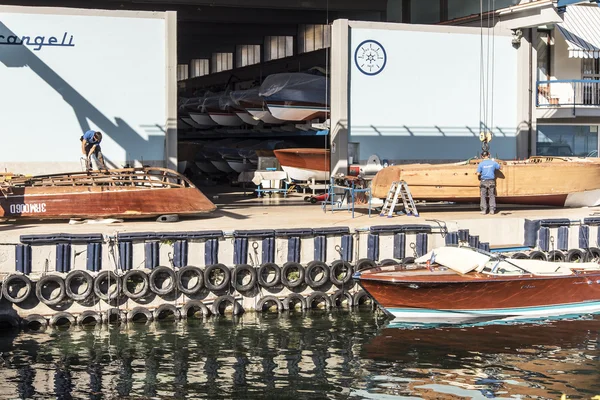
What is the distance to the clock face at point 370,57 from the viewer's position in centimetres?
2756

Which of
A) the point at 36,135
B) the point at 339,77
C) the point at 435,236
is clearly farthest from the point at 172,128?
the point at 435,236

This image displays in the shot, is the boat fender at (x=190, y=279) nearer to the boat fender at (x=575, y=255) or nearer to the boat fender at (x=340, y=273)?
the boat fender at (x=340, y=273)

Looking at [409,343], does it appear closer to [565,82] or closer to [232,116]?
[565,82]

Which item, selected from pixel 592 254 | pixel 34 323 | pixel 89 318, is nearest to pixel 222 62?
pixel 592 254

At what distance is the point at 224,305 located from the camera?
19.1 metres

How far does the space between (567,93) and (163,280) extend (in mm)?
16612

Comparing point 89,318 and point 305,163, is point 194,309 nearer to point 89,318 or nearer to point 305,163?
point 89,318

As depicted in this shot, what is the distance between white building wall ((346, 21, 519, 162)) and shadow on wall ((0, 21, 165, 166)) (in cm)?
619

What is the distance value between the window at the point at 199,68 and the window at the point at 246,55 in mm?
3864

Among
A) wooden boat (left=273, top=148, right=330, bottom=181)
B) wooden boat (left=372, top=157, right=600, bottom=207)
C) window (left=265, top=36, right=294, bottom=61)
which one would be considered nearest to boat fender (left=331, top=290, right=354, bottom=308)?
wooden boat (left=372, top=157, right=600, bottom=207)

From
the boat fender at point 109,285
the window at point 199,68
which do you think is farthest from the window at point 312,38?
the boat fender at point 109,285

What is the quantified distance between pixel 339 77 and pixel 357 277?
33.8 ft

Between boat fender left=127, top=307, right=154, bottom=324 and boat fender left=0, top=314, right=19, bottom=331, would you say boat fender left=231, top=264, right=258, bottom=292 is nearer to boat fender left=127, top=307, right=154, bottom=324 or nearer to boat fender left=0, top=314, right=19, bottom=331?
boat fender left=127, top=307, right=154, bottom=324

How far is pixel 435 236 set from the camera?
2134 cm
